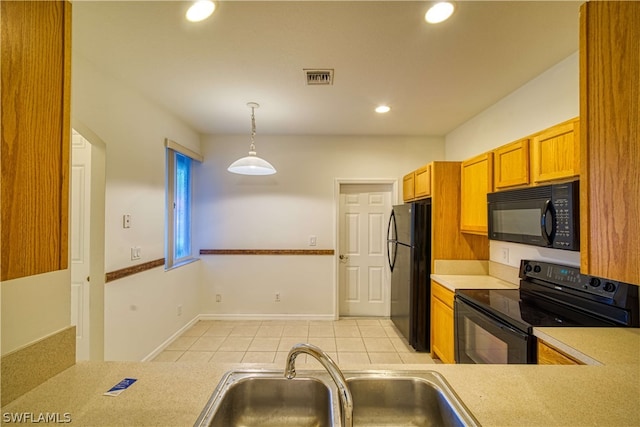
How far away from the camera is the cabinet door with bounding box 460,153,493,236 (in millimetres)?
2314

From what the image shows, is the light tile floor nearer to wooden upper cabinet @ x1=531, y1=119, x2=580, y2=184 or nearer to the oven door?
the oven door

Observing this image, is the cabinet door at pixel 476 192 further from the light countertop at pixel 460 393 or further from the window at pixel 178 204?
the window at pixel 178 204

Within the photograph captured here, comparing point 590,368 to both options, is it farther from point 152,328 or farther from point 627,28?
point 152,328

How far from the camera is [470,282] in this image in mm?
2463

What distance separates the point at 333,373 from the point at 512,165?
2.03m

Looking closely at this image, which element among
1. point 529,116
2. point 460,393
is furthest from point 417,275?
point 460,393

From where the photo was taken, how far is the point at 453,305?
91.5 inches

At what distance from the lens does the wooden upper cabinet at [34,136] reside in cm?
58

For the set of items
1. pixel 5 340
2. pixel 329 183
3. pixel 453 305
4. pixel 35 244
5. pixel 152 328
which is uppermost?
pixel 329 183

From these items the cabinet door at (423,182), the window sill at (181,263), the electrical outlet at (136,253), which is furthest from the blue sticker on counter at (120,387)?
the cabinet door at (423,182)

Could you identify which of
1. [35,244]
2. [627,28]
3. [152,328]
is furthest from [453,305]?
[152,328]

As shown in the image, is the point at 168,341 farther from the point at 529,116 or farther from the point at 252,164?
the point at 529,116

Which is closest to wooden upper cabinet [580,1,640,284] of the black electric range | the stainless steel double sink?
the stainless steel double sink

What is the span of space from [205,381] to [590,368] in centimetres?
138
